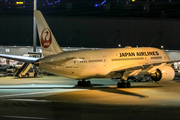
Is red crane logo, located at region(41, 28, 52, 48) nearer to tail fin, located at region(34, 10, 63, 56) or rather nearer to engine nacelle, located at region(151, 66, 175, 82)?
tail fin, located at region(34, 10, 63, 56)

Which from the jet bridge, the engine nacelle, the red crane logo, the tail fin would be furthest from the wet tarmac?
the jet bridge

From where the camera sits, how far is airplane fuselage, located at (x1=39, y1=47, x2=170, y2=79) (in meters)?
27.9

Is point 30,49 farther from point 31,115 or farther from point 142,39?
point 31,115

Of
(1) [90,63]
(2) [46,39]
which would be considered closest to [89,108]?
(1) [90,63]

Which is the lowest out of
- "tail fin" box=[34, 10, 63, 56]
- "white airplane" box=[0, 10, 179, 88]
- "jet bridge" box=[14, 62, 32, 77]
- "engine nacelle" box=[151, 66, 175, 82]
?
"jet bridge" box=[14, 62, 32, 77]

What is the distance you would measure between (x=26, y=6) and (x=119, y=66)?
69.5 meters

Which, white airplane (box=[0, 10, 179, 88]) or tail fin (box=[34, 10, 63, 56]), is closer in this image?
white airplane (box=[0, 10, 179, 88])

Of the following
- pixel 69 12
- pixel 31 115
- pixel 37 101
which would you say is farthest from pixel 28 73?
pixel 69 12

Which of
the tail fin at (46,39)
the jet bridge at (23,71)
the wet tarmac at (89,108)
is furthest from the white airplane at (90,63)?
the jet bridge at (23,71)

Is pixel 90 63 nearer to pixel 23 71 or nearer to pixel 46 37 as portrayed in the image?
pixel 46 37

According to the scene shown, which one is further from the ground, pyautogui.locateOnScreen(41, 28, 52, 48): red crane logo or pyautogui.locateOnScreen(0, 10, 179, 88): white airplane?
pyautogui.locateOnScreen(41, 28, 52, 48): red crane logo

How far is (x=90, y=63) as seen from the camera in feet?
97.6

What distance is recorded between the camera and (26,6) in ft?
315

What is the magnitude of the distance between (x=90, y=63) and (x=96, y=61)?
75 centimetres
